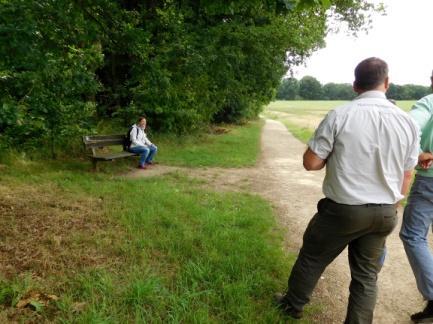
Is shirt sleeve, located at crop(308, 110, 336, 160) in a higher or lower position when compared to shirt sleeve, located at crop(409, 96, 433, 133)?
lower

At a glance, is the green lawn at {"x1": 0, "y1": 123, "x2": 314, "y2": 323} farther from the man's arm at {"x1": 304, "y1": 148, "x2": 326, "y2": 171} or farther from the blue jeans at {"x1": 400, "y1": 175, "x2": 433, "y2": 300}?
the man's arm at {"x1": 304, "y1": 148, "x2": 326, "y2": 171}

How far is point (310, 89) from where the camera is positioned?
120 metres

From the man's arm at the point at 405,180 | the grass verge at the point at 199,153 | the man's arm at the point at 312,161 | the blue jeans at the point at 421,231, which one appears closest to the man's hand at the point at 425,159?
the blue jeans at the point at 421,231

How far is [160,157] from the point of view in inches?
456

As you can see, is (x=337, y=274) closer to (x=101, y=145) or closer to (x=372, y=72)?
(x=372, y=72)

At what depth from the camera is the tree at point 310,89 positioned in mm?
119125

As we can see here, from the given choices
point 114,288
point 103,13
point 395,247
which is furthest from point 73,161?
point 395,247

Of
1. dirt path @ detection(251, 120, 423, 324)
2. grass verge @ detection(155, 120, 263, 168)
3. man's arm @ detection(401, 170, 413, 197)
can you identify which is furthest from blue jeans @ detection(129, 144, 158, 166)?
man's arm @ detection(401, 170, 413, 197)

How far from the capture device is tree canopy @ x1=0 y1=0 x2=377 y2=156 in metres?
4.37

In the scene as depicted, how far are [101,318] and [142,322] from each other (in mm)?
317

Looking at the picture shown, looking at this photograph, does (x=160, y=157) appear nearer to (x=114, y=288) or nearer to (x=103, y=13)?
(x=103, y=13)

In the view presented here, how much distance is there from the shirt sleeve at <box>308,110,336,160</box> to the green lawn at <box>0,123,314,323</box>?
57.7 inches

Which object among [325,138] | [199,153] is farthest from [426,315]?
[199,153]

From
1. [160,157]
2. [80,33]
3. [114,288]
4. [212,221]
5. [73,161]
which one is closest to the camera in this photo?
[114,288]
